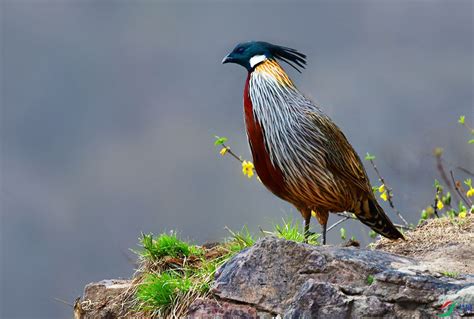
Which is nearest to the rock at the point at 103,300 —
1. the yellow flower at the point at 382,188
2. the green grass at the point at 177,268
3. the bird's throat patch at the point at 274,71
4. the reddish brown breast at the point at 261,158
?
the green grass at the point at 177,268

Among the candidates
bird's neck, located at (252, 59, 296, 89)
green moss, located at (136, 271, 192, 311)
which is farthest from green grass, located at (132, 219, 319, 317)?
bird's neck, located at (252, 59, 296, 89)

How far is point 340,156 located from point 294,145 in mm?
458

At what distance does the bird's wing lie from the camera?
6891 millimetres

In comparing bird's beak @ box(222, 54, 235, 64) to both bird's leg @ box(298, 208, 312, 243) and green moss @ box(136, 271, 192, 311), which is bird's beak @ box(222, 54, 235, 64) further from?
green moss @ box(136, 271, 192, 311)

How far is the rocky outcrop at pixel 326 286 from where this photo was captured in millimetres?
5531

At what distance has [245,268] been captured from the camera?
597 centimetres

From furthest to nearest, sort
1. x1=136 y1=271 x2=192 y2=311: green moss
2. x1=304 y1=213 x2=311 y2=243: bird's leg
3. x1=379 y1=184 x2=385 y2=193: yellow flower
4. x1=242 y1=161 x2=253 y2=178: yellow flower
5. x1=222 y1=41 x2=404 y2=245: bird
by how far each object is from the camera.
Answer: x1=379 y1=184 x2=385 y2=193: yellow flower
x1=242 y1=161 x2=253 y2=178: yellow flower
x1=304 y1=213 x2=311 y2=243: bird's leg
x1=222 y1=41 x2=404 y2=245: bird
x1=136 y1=271 x2=192 y2=311: green moss

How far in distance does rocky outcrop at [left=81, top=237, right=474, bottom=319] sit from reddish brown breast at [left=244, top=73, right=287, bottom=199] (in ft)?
2.97

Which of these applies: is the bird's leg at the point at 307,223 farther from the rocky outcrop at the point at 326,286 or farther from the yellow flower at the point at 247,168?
the yellow flower at the point at 247,168

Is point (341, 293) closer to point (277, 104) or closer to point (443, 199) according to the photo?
point (277, 104)

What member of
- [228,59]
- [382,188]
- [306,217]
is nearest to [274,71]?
[228,59]

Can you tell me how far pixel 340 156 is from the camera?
6977 millimetres

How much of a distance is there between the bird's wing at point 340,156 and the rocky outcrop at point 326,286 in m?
1.06

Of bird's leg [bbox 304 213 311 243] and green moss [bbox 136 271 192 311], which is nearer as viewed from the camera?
green moss [bbox 136 271 192 311]
